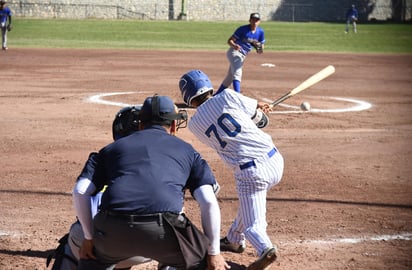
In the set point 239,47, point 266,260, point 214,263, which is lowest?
point 266,260

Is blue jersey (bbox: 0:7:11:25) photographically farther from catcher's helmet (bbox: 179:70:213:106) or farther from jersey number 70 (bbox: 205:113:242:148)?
jersey number 70 (bbox: 205:113:242:148)

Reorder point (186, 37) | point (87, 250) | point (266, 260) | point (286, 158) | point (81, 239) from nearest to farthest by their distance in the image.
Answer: point (87, 250), point (81, 239), point (266, 260), point (286, 158), point (186, 37)

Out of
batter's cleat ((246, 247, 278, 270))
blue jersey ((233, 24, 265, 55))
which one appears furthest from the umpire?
blue jersey ((233, 24, 265, 55))

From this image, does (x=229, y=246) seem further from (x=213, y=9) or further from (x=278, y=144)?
(x=213, y=9)

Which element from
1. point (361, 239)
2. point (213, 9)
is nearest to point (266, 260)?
point (361, 239)

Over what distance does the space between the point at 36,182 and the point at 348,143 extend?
5377 mm

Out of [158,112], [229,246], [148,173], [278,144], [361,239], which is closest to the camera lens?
[148,173]

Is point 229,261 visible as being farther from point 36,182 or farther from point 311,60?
point 311,60

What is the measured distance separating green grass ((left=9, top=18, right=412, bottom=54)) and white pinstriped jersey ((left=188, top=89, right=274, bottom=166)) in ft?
95.1

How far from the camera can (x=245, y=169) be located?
6.49 m

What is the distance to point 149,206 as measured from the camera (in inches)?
185

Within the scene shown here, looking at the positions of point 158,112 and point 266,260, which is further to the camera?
point 266,260

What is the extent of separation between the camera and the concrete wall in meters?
63.2

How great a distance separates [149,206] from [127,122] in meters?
1.21
